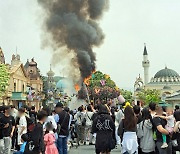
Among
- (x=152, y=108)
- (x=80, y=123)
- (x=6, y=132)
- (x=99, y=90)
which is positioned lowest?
(x=6, y=132)

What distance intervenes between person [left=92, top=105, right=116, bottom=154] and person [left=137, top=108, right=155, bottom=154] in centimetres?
89

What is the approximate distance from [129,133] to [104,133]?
105 cm

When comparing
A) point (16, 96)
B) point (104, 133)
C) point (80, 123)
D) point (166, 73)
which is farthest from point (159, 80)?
point (104, 133)

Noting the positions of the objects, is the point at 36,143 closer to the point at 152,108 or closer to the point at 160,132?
the point at 160,132

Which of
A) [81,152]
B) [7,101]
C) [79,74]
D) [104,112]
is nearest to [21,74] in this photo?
[7,101]

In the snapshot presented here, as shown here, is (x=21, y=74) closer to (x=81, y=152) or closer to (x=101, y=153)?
(x=81, y=152)

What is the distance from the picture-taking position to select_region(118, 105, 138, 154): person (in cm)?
850

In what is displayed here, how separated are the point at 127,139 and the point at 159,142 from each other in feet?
2.37

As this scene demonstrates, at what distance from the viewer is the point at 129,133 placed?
28.2ft

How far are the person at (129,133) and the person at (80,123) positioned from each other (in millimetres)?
8767

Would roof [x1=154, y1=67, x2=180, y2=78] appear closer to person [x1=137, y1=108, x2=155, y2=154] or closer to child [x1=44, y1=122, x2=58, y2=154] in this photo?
child [x1=44, y1=122, x2=58, y2=154]

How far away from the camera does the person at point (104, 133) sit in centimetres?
941

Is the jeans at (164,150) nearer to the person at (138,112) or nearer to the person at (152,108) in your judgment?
the person at (152,108)

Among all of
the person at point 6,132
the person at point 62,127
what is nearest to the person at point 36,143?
the person at point 6,132
